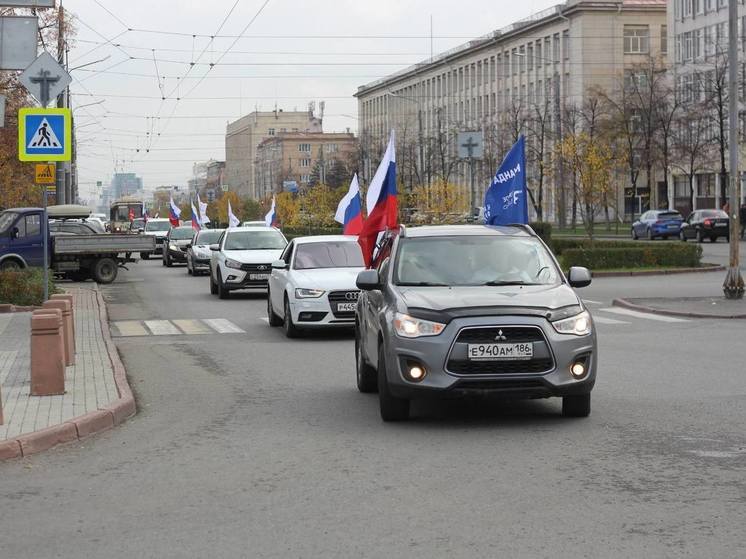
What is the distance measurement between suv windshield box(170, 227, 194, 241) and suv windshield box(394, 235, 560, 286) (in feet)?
130

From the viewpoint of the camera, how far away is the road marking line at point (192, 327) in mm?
20642

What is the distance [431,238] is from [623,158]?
61.6 metres

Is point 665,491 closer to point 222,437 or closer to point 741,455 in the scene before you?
point 741,455

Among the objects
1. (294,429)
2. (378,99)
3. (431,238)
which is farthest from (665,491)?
(378,99)

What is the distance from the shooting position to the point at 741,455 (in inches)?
343

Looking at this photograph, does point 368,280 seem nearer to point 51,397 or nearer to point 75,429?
point 75,429

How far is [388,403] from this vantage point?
34.0ft

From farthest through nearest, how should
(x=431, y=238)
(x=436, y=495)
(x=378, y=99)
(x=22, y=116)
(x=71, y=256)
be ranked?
(x=378, y=99) → (x=71, y=256) → (x=22, y=116) → (x=431, y=238) → (x=436, y=495)

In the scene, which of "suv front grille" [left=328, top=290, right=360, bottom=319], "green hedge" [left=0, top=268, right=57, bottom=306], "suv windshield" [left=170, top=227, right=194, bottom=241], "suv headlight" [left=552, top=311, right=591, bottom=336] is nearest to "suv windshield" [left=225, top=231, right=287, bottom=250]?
"green hedge" [left=0, top=268, right=57, bottom=306]

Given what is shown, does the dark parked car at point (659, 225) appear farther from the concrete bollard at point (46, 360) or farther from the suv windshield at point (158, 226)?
the concrete bollard at point (46, 360)

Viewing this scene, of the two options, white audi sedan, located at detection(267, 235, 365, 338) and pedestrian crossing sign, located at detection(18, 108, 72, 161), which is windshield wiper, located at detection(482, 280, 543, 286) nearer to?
pedestrian crossing sign, located at detection(18, 108, 72, 161)

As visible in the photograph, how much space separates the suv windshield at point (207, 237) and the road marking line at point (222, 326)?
61.3ft

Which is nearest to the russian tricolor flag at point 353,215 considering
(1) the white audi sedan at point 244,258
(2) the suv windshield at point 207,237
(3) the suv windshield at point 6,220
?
(1) the white audi sedan at point 244,258

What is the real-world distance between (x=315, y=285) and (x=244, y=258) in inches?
395
